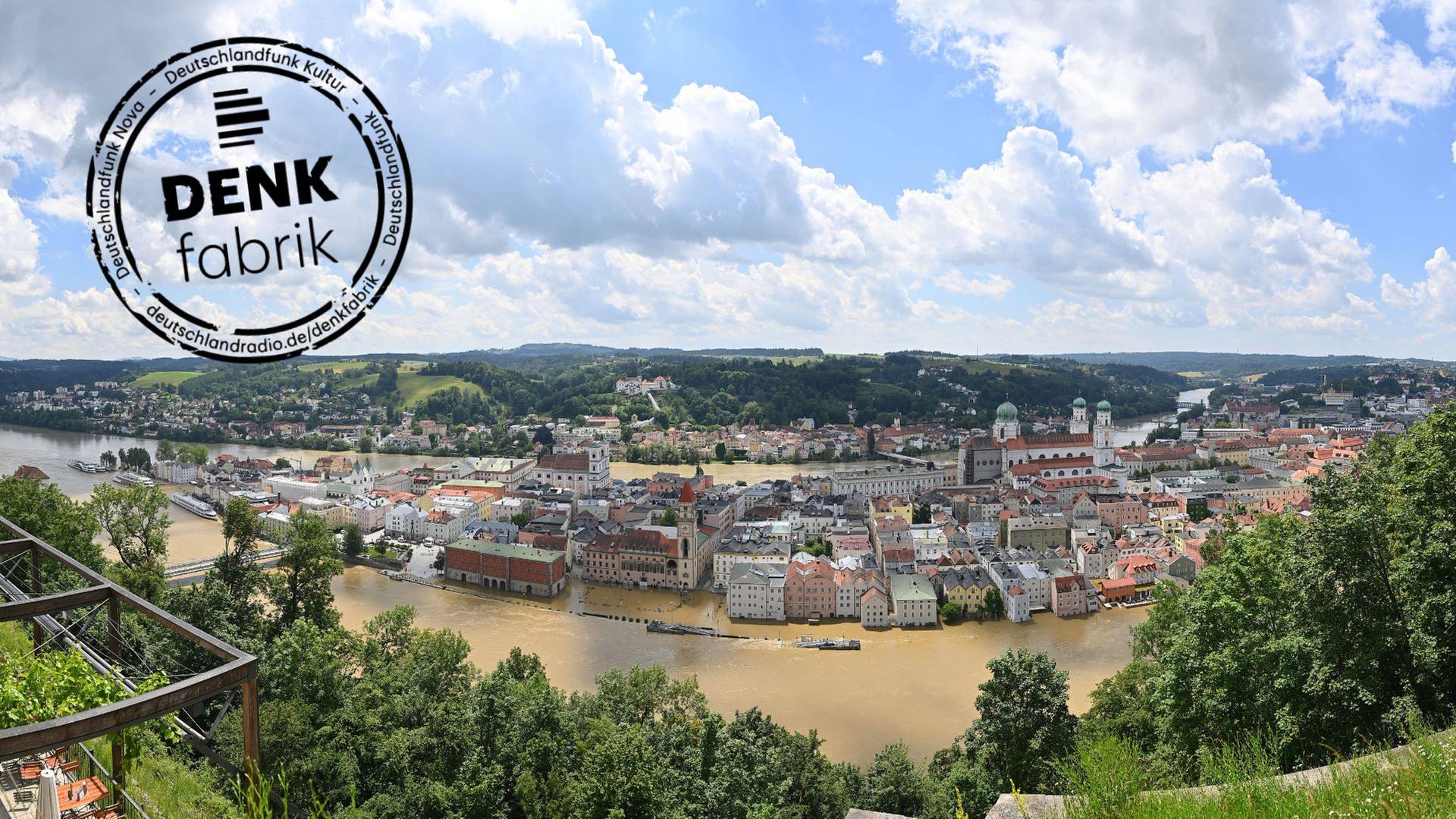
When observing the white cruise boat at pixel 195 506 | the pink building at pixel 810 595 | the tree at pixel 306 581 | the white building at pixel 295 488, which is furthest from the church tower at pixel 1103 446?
the white cruise boat at pixel 195 506

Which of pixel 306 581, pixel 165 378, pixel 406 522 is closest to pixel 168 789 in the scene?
pixel 306 581

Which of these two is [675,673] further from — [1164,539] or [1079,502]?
[1079,502]

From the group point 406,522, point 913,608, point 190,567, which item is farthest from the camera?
point 406,522

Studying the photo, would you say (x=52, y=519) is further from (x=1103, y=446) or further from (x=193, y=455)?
(x=1103, y=446)

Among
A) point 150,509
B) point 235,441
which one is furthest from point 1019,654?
point 235,441

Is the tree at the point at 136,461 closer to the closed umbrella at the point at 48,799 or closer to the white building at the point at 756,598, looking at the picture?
the white building at the point at 756,598
